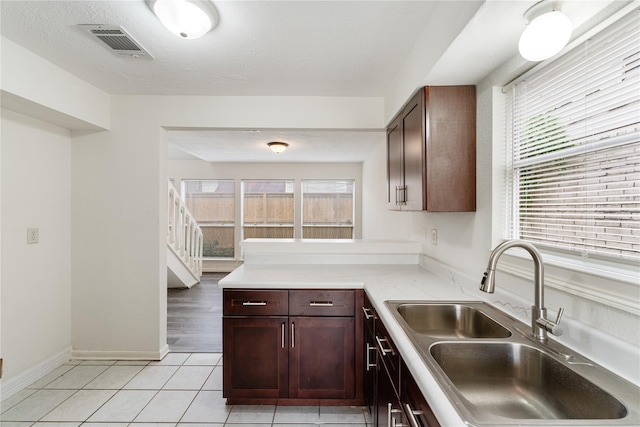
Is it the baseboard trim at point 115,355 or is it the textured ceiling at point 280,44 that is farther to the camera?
the baseboard trim at point 115,355

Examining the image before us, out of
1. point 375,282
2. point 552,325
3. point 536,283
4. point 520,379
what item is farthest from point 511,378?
point 375,282

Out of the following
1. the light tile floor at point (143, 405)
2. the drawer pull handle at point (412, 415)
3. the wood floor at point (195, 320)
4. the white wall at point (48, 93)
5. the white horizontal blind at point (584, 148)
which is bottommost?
the light tile floor at point (143, 405)

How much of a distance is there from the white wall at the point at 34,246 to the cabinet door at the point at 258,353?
1677 mm

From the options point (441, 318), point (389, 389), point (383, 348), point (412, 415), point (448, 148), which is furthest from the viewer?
point (448, 148)

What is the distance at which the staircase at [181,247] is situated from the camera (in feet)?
16.0

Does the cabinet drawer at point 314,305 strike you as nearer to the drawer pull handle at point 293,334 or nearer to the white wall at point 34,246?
the drawer pull handle at point 293,334

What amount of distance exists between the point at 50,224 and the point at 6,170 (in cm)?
54

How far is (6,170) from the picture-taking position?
221 centimetres

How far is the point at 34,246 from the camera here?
7.97ft

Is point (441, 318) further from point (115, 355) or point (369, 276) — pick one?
point (115, 355)

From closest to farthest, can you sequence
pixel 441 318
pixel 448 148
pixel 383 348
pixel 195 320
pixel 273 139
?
1. pixel 383 348
2. pixel 441 318
3. pixel 448 148
4. pixel 195 320
5. pixel 273 139

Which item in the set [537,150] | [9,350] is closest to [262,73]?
[537,150]

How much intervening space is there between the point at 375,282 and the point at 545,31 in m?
1.51

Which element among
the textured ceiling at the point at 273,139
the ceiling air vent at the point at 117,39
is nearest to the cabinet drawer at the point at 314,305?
the ceiling air vent at the point at 117,39
